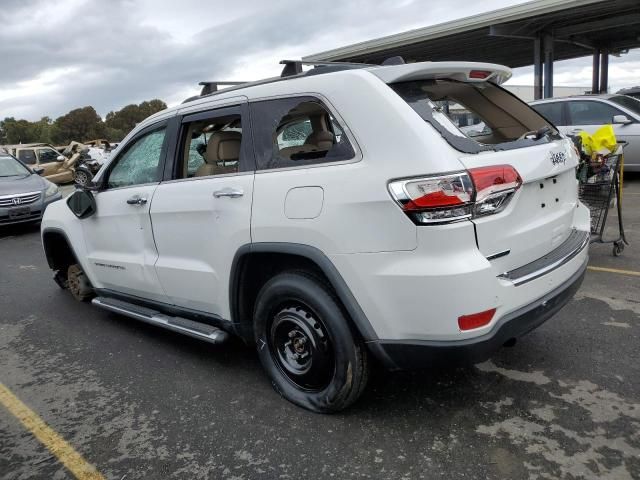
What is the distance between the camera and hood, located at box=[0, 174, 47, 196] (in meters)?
10.1

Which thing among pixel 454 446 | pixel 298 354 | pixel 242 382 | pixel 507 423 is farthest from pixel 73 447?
pixel 507 423

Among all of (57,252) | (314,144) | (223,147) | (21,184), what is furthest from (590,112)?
(21,184)

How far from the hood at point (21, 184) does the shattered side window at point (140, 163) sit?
713cm

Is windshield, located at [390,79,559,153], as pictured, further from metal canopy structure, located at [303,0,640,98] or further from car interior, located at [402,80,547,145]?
metal canopy structure, located at [303,0,640,98]

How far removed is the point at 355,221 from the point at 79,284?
3657 mm

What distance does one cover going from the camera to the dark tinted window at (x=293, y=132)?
288 cm

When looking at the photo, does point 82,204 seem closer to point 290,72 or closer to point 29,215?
point 290,72

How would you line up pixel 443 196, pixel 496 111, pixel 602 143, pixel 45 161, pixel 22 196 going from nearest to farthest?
pixel 443 196, pixel 496 111, pixel 602 143, pixel 22 196, pixel 45 161

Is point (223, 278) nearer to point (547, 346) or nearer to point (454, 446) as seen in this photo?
point (454, 446)

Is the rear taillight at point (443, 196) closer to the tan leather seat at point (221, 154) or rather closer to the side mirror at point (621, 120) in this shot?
the tan leather seat at point (221, 154)

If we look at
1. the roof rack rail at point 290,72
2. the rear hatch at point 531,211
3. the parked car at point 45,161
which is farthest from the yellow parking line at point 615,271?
the parked car at point 45,161

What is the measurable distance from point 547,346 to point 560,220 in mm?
1042

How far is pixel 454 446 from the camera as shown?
258 centimetres

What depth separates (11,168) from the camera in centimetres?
1134
